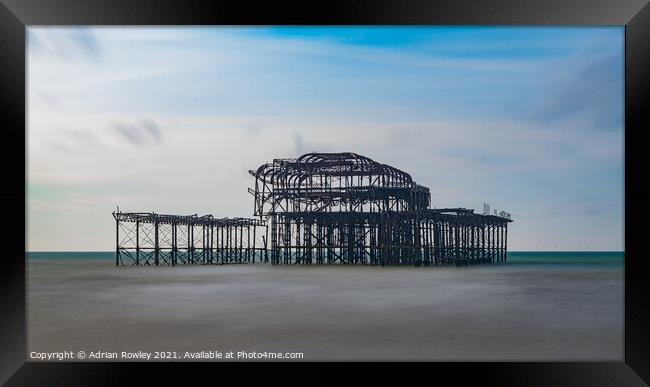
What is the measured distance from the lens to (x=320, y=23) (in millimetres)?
10148

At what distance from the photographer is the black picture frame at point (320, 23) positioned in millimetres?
9656

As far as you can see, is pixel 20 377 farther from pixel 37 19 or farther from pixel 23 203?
pixel 37 19

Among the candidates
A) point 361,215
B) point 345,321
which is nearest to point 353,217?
point 361,215

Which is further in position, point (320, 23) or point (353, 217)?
point (353, 217)

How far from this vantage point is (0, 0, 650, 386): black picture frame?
9.66 metres

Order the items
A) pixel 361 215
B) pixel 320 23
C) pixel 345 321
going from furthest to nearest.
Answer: pixel 361 215, pixel 345 321, pixel 320 23

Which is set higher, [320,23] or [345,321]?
[320,23]

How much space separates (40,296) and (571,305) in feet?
66.7

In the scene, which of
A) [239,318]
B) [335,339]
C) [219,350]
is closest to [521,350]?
[335,339]

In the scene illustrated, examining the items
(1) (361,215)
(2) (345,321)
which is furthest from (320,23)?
(1) (361,215)

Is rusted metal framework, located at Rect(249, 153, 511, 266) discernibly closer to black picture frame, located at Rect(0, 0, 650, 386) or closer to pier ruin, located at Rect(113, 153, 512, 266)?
pier ruin, located at Rect(113, 153, 512, 266)

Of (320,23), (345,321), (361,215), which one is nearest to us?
(320,23)

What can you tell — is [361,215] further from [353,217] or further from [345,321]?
[345,321]

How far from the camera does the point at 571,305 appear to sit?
21.1m
